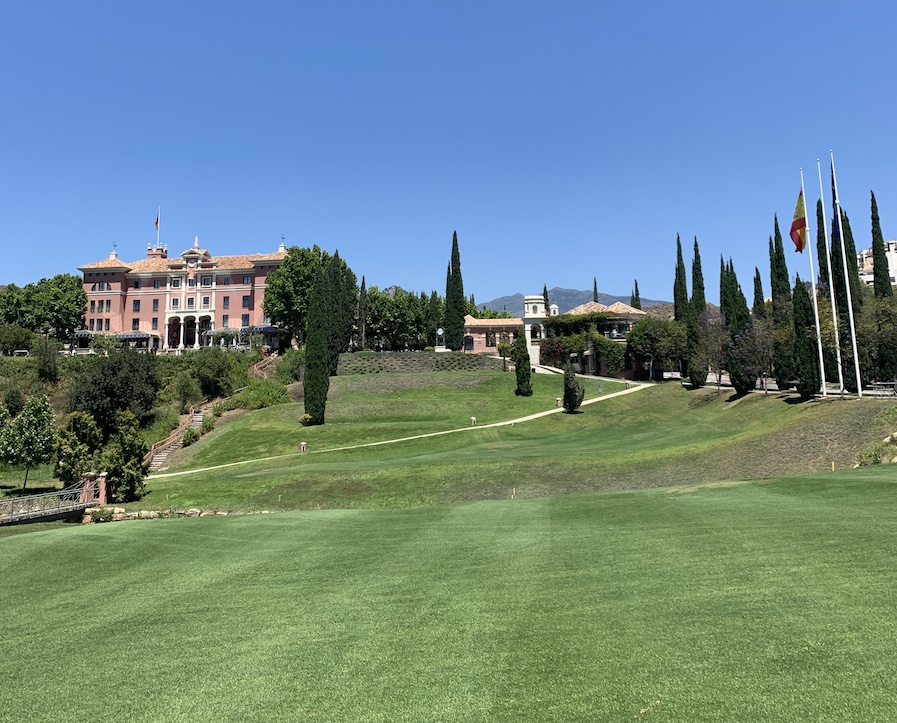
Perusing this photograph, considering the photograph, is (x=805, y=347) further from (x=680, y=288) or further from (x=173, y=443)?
(x=173, y=443)

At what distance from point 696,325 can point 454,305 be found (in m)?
34.9

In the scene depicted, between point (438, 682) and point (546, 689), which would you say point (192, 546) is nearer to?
point (438, 682)

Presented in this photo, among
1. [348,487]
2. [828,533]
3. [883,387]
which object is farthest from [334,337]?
[828,533]

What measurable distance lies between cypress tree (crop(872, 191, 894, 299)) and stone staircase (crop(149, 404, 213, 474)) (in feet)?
205

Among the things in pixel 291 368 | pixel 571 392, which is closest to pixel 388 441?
pixel 571 392

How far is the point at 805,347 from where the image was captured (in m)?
39.2

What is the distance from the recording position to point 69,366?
207ft

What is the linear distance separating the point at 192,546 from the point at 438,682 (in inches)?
371

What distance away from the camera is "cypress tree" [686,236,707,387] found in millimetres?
58406

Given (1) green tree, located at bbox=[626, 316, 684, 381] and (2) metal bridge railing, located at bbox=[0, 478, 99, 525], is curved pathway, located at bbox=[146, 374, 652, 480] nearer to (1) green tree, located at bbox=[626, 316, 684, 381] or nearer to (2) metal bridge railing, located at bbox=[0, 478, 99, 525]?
(2) metal bridge railing, located at bbox=[0, 478, 99, 525]

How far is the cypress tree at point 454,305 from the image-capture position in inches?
3265

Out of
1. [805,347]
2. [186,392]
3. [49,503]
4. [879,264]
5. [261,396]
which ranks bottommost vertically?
[49,503]

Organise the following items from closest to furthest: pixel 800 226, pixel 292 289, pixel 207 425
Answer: pixel 800 226 < pixel 207 425 < pixel 292 289

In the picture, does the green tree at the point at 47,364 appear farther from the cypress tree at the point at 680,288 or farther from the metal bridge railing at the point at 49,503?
the cypress tree at the point at 680,288
